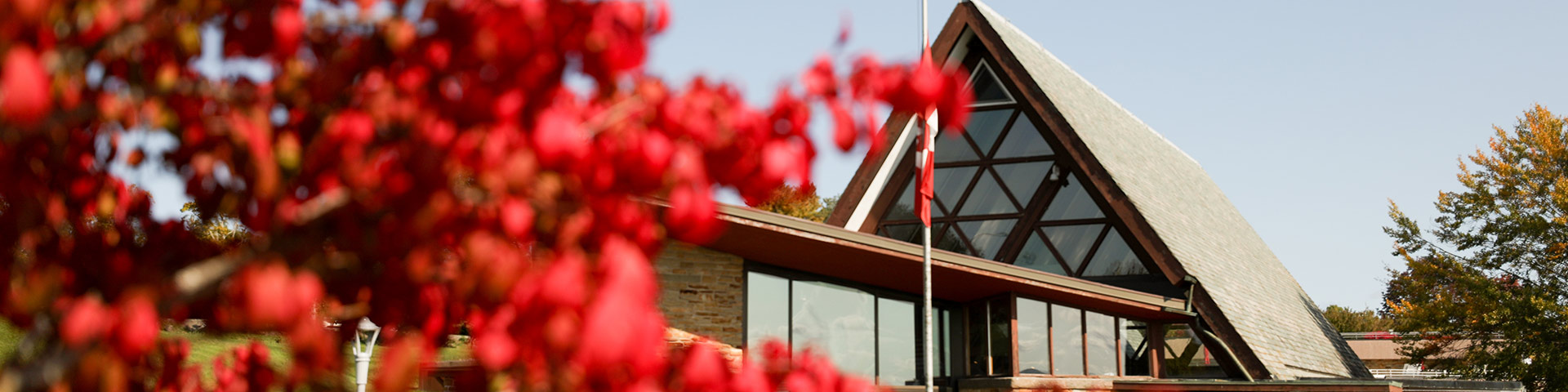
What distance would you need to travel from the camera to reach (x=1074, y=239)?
15.2 metres

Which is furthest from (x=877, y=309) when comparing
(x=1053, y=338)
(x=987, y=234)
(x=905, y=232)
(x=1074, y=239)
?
(x=1074, y=239)

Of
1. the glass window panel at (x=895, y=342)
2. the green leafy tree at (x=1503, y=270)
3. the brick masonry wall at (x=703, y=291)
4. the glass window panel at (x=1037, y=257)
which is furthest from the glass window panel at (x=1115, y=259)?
the green leafy tree at (x=1503, y=270)

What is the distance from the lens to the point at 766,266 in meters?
11.9

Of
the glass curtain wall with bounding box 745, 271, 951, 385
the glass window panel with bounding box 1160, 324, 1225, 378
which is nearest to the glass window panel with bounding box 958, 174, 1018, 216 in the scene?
the glass curtain wall with bounding box 745, 271, 951, 385

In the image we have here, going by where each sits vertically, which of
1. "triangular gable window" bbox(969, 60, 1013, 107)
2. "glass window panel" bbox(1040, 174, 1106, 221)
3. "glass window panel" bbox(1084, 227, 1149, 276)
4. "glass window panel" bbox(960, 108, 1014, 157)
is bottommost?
"glass window panel" bbox(1084, 227, 1149, 276)

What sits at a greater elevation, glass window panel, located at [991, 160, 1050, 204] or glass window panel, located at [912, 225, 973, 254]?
glass window panel, located at [991, 160, 1050, 204]

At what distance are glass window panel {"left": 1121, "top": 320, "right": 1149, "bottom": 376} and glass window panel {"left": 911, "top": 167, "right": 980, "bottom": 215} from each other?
3036 mm

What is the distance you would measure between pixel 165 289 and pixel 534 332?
0.74 meters

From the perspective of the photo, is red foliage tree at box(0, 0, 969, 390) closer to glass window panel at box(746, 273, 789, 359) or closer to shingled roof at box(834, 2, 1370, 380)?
glass window panel at box(746, 273, 789, 359)

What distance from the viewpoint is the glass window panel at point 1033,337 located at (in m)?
13.3

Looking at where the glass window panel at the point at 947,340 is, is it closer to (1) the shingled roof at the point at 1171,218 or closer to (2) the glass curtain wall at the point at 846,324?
(2) the glass curtain wall at the point at 846,324

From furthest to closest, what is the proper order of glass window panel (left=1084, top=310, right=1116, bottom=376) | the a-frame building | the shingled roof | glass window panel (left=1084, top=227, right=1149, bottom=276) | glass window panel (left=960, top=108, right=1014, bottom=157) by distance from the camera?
glass window panel (left=960, top=108, right=1014, bottom=157), glass window panel (left=1084, top=227, right=1149, bottom=276), glass window panel (left=1084, top=310, right=1116, bottom=376), the shingled roof, the a-frame building

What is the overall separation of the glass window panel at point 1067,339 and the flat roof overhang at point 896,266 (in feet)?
0.53

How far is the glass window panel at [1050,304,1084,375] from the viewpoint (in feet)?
44.4
